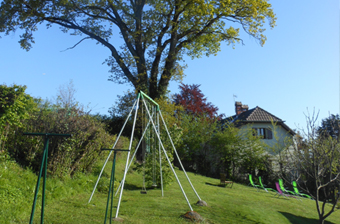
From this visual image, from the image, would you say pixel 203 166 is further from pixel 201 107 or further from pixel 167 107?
pixel 201 107

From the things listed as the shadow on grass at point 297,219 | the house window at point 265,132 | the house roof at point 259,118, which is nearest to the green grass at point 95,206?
the shadow on grass at point 297,219

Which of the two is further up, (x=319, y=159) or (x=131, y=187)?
(x=319, y=159)

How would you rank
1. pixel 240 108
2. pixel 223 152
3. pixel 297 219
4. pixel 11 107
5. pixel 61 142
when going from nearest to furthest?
pixel 11 107 < pixel 61 142 < pixel 297 219 < pixel 223 152 < pixel 240 108

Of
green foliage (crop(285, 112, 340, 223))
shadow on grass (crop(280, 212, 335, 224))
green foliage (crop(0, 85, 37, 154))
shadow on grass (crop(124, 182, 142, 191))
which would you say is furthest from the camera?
shadow on grass (crop(124, 182, 142, 191))

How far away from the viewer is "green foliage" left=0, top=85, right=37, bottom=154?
6367 mm

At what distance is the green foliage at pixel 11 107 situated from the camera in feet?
20.9

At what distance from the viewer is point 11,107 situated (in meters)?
6.49

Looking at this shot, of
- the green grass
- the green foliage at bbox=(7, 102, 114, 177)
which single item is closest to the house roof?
the green grass

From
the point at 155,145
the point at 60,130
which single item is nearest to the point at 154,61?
the point at 155,145

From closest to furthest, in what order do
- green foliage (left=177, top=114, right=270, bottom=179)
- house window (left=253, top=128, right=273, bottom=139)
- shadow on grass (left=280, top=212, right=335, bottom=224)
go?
shadow on grass (left=280, top=212, right=335, bottom=224) < green foliage (left=177, top=114, right=270, bottom=179) < house window (left=253, top=128, right=273, bottom=139)

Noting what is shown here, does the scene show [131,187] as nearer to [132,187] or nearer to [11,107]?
[132,187]

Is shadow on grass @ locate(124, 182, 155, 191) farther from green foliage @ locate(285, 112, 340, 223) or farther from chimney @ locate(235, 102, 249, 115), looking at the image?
chimney @ locate(235, 102, 249, 115)

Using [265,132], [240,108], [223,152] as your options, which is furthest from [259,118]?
→ [223,152]

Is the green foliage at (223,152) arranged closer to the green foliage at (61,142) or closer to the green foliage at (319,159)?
the green foliage at (319,159)
